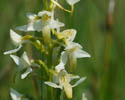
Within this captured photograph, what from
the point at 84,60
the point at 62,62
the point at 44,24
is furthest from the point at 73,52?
the point at 84,60

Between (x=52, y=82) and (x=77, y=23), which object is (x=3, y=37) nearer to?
(x=77, y=23)

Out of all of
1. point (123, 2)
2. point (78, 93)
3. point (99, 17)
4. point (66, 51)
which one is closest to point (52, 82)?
point (66, 51)

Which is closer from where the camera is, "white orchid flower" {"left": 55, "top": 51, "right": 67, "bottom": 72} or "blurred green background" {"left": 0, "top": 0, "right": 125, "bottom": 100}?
"white orchid flower" {"left": 55, "top": 51, "right": 67, "bottom": 72}

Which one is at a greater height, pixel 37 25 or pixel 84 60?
pixel 37 25

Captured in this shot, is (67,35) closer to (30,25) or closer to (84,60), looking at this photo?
(30,25)

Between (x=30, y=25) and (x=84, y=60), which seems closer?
(x=30, y=25)

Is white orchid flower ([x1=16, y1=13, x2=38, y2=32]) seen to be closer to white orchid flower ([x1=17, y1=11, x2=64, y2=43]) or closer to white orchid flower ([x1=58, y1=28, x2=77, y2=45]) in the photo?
white orchid flower ([x1=17, y1=11, x2=64, y2=43])

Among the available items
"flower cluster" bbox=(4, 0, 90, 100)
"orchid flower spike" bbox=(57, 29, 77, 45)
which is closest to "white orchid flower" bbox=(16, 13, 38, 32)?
"flower cluster" bbox=(4, 0, 90, 100)

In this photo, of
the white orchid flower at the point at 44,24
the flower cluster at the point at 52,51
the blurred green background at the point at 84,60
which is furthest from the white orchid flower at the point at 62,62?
the blurred green background at the point at 84,60

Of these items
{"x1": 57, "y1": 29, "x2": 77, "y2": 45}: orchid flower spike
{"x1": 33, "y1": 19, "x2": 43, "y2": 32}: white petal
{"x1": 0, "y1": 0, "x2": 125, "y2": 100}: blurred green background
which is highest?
{"x1": 33, "y1": 19, "x2": 43, "y2": 32}: white petal

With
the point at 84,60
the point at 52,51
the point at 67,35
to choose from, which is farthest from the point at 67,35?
the point at 84,60

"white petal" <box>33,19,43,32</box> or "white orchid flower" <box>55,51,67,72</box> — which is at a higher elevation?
"white petal" <box>33,19,43,32</box>

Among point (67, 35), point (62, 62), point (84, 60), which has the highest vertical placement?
Answer: point (67, 35)
